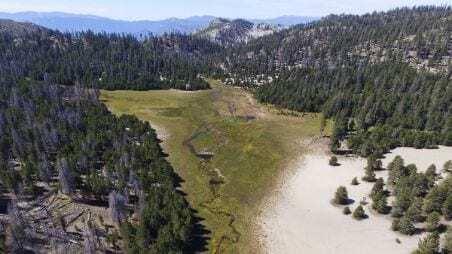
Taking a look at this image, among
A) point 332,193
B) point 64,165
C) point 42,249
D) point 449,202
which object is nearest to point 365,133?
point 332,193

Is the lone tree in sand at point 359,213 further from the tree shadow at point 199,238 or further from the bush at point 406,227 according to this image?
the tree shadow at point 199,238

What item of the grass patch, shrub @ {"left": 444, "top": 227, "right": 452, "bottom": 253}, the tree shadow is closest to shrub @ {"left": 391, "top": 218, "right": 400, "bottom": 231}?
shrub @ {"left": 444, "top": 227, "right": 452, "bottom": 253}

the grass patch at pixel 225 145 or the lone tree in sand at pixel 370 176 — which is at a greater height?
the lone tree in sand at pixel 370 176

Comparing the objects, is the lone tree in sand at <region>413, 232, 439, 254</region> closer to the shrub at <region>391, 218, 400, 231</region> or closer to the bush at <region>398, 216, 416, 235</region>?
the bush at <region>398, 216, 416, 235</region>

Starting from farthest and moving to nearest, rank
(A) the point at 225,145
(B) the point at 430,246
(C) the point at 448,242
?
(A) the point at 225,145, (C) the point at 448,242, (B) the point at 430,246

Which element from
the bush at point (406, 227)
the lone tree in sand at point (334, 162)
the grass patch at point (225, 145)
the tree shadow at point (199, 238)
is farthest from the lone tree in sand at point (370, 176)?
the tree shadow at point (199, 238)

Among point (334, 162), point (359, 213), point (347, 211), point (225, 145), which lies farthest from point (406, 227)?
point (225, 145)

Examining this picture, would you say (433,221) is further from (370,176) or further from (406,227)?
(370,176)
